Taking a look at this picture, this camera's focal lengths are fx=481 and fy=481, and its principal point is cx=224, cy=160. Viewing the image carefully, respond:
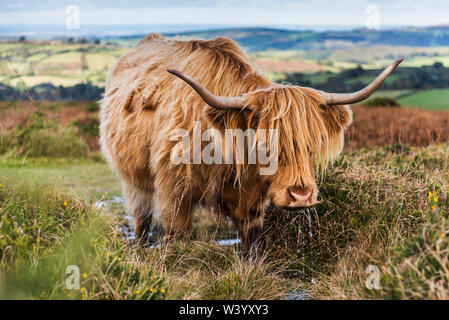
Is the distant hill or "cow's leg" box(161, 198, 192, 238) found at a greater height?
the distant hill

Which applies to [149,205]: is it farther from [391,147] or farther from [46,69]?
[46,69]

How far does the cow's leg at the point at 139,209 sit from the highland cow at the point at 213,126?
15 millimetres

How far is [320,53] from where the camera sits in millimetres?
22719

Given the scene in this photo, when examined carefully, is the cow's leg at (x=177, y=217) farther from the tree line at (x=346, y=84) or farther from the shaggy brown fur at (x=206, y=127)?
the tree line at (x=346, y=84)

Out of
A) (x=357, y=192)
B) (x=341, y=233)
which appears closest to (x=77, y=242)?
(x=341, y=233)

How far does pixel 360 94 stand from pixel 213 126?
112 centimetres

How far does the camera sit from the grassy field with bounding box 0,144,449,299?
2791 millimetres

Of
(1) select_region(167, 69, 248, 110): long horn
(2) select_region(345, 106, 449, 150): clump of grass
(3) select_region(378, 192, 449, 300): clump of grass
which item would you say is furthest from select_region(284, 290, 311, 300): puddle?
(2) select_region(345, 106, 449, 150): clump of grass

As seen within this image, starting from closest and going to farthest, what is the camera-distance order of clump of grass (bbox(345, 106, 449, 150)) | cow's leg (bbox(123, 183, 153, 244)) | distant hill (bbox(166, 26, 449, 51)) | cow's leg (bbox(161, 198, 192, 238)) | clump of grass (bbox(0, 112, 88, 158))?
1. cow's leg (bbox(161, 198, 192, 238))
2. cow's leg (bbox(123, 183, 153, 244))
3. clump of grass (bbox(0, 112, 88, 158))
4. clump of grass (bbox(345, 106, 449, 150))
5. distant hill (bbox(166, 26, 449, 51))

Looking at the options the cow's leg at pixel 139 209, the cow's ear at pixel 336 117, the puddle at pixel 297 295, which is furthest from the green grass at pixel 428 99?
the puddle at pixel 297 295

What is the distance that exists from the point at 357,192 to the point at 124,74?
294 cm

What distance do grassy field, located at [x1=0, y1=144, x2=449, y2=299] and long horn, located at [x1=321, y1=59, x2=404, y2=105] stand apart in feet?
2.85

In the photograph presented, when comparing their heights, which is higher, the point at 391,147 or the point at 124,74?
the point at 124,74

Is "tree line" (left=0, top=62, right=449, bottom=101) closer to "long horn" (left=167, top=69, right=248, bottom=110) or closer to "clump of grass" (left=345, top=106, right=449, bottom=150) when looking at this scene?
"clump of grass" (left=345, top=106, right=449, bottom=150)
